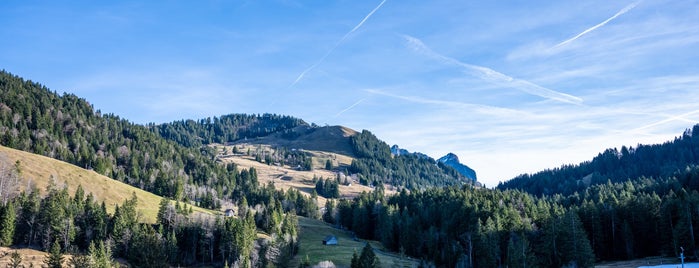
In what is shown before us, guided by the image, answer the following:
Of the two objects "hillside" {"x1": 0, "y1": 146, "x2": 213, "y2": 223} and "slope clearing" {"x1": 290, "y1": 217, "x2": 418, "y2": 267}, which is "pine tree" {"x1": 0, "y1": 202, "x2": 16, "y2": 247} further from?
"slope clearing" {"x1": 290, "y1": 217, "x2": 418, "y2": 267}

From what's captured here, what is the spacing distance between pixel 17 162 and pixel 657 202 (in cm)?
16864

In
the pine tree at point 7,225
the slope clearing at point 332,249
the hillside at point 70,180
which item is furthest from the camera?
the hillside at point 70,180

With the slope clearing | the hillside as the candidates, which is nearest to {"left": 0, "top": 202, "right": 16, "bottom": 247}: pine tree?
the hillside

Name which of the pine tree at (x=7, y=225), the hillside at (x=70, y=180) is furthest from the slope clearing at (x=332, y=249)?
the pine tree at (x=7, y=225)

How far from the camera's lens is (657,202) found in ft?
383

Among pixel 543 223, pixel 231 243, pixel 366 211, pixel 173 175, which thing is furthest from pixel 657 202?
pixel 173 175

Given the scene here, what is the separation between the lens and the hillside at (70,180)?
4923 inches

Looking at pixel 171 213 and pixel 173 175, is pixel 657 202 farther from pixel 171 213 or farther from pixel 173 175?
pixel 173 175

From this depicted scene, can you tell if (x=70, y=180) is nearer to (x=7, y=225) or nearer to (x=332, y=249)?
(x=7, y=225)

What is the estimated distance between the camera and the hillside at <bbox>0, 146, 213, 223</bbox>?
12505 centimetres

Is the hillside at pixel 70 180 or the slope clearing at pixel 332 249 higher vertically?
the hillside at pixel 70 180

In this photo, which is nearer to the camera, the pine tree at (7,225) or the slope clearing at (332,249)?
the pine tree at (7,225)

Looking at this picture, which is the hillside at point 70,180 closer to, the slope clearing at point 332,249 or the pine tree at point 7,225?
the pine tree at point 7,225

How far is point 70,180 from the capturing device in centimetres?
13312
